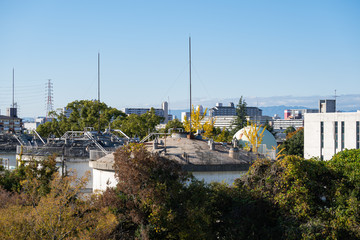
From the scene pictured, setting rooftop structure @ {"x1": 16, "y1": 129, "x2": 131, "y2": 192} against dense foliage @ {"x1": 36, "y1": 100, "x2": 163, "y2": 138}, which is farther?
dense foliage @ {"x1": 36, "y1": 100, "x2": 163, "y2": 138}

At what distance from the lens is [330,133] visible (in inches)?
3036

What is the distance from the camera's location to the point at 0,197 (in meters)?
25.7

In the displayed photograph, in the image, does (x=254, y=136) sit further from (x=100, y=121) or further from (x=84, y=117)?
(x=84, y=117)

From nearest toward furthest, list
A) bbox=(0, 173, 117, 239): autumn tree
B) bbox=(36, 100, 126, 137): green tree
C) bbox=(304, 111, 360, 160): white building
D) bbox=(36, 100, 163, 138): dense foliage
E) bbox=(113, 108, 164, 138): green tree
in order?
1. bbox=(0, 173, 117, 239): autumn tree
2. bbox=(304, 111, 360, 160): white building
3. bbox=(113, 108, 164, 138): green tree
4. bbox=(36, 100, 163, 138): dense foliage
5. bbox=(36, 100, 126, 137): green tree

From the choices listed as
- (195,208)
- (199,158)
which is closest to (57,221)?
(195,208)

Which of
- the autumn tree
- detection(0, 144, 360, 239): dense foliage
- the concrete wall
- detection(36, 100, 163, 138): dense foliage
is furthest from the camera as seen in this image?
detection(36, 100, 163, 138): dense foliage

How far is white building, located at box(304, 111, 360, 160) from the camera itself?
239ft

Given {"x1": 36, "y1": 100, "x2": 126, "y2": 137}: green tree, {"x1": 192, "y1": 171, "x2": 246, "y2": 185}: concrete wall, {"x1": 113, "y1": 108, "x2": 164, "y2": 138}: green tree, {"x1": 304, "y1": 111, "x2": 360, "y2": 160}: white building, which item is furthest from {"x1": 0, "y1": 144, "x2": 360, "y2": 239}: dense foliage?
{"x1": 36, "y1": 100, "x2": 126, "y2": 137}: green tree

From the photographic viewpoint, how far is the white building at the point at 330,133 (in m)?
72.8

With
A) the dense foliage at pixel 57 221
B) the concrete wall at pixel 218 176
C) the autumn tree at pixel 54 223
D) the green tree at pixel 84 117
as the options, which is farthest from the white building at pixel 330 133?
the autumn tree at pixel 54 223

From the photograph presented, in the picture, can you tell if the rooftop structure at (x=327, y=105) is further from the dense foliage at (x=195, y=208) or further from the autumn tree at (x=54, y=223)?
the autumn tree at (x=54, y=223)

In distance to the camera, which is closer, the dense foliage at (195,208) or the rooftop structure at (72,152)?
the dense foliage at (195,208)

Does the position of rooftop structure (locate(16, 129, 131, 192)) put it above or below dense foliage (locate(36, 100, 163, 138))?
below

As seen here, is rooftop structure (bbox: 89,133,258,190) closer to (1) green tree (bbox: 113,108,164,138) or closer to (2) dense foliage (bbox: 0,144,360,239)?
(2) dense foliage (bbox: 0,144,360,239)
